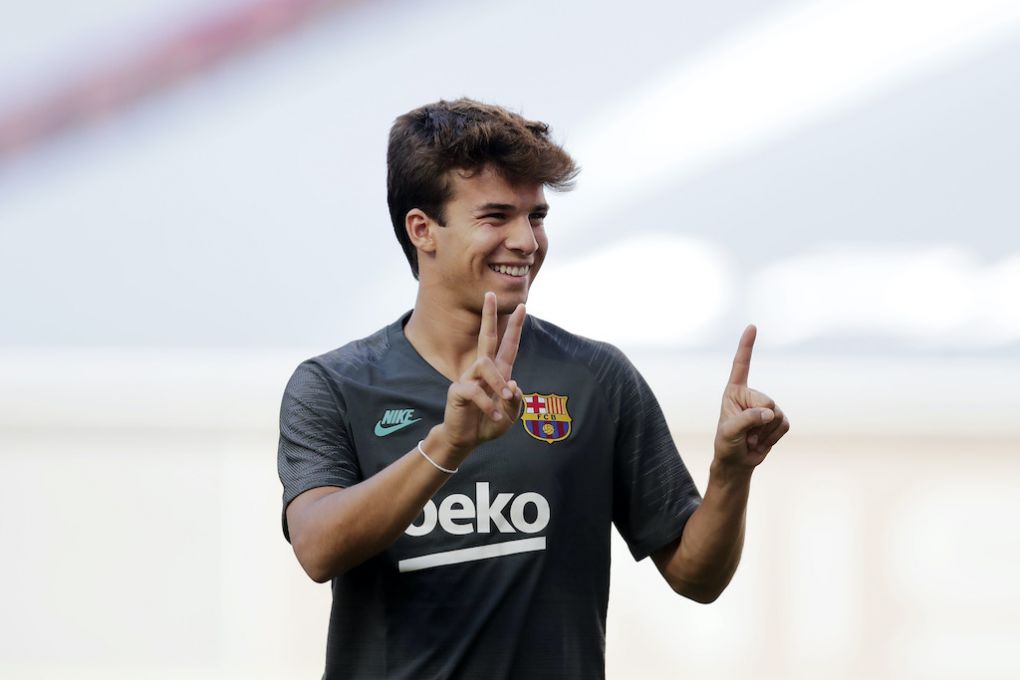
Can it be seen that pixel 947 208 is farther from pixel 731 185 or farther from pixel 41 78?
pixel 41 78

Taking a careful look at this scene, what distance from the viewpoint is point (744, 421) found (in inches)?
70.1

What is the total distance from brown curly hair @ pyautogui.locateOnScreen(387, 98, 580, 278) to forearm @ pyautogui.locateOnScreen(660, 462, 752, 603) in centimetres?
51

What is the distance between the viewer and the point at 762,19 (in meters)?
4.98

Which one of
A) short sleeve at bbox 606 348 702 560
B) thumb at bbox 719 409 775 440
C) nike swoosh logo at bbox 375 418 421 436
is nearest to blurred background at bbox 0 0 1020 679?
short sleeve at bbox 606 348 702 560

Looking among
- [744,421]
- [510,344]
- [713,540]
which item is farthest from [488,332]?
[713,540]

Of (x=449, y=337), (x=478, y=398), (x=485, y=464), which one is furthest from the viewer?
(x=449, y=337)

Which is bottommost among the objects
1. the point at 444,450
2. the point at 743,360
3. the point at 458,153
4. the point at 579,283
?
the point at 444,450

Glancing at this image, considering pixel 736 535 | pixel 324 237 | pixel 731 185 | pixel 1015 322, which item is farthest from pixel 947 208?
pixel 736 535

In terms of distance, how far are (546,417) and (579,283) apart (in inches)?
104

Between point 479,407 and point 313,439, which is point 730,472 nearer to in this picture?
point 479,407

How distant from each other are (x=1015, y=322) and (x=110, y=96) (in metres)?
3.44

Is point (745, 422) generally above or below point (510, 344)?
below

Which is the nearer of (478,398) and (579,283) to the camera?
(478,398)

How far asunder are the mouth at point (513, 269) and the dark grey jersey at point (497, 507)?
0.14 m
